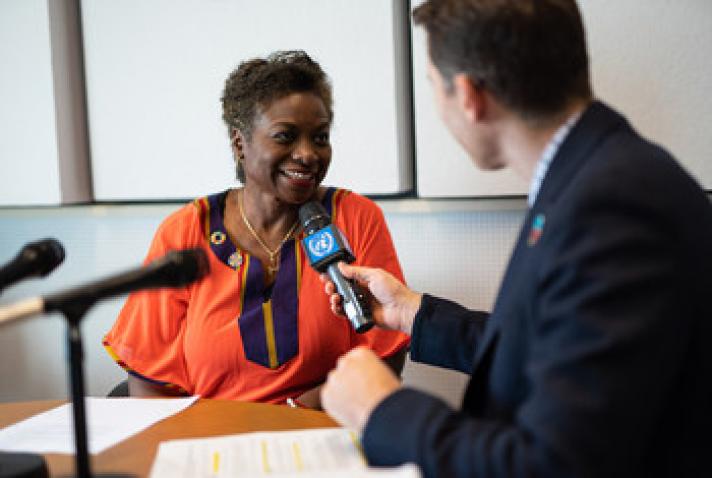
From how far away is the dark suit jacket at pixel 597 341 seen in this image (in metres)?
0.81

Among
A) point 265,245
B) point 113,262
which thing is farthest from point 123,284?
point 113,262

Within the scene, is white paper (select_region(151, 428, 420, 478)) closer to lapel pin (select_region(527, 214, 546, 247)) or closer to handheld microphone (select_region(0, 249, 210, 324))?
handheld microphone (select_region(0, 249, 210, 324))

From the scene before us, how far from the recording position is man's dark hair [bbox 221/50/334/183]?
2.04 m

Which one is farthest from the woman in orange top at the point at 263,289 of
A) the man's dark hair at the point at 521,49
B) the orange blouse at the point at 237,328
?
the man's dark hair at the point at 521,49

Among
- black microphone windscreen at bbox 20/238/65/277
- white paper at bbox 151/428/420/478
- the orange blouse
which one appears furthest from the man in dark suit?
the orange blouse

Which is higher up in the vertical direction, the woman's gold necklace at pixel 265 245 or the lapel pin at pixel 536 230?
the lapel pin at pixel 536 230

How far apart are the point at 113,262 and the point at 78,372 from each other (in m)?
2.04

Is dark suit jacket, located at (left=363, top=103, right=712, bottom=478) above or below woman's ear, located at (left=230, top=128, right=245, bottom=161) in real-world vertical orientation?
below

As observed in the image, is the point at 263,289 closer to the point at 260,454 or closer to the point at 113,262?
the point at 260,454

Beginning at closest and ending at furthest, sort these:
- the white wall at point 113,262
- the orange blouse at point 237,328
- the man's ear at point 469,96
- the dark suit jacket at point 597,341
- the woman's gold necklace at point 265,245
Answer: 1. the dark suit jacket at point 597,341
2. the man's ear at point 469,96
3. the orange blouse at point 237,328
4. the woman's gold necklace at point 265,245
5. the white wall at point 113,262

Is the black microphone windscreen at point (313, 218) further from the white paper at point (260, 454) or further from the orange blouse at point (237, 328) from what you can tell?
the white paper at point (260, 454)

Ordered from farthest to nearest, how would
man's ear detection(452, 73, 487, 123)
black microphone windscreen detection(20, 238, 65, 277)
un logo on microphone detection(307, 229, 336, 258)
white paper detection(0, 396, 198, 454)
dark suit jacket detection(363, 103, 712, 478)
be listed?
un logo on microphone detection(307, 229, 336, 258), white paper detection(0, 396, 198, 454), black microphone windscreen detection(20, 238, 65, 277), man's ear detection(452, 73, 487, 123), dark suit jacket detection(363, 103, 712, 478)

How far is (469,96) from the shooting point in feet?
3.43

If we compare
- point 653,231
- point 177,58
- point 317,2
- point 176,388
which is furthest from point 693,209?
point 177,58
